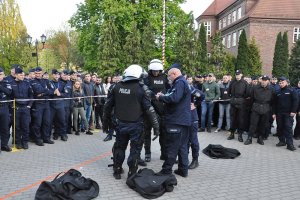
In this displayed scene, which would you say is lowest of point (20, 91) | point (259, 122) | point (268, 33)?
point (259, 122)

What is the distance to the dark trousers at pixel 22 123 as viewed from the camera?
8.98 meters

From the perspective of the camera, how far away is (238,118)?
11.1 m

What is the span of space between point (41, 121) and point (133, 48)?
22976mm

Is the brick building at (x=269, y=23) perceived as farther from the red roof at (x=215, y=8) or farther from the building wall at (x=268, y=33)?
the red roof at (x=215, y=8)

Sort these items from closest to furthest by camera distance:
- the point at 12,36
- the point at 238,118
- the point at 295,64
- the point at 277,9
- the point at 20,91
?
the point at 20,91 < the point at 238,118 < the point at 295,64 < the point at 12,36 < the point at 277,9

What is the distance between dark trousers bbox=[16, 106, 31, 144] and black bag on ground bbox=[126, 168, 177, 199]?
14.3 ft

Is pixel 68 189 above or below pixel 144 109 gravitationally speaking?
below

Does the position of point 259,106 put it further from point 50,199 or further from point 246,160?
point 50,199

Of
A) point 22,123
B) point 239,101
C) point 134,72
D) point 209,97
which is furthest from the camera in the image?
point 209,97

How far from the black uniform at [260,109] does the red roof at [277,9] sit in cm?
3682

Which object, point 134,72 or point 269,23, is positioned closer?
point 134,72

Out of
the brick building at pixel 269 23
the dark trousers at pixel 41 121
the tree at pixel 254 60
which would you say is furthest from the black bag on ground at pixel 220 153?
the brick building at pixel 269 23

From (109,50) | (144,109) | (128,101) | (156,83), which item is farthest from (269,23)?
(128,101)

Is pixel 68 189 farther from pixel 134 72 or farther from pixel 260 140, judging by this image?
pixel 260 140
